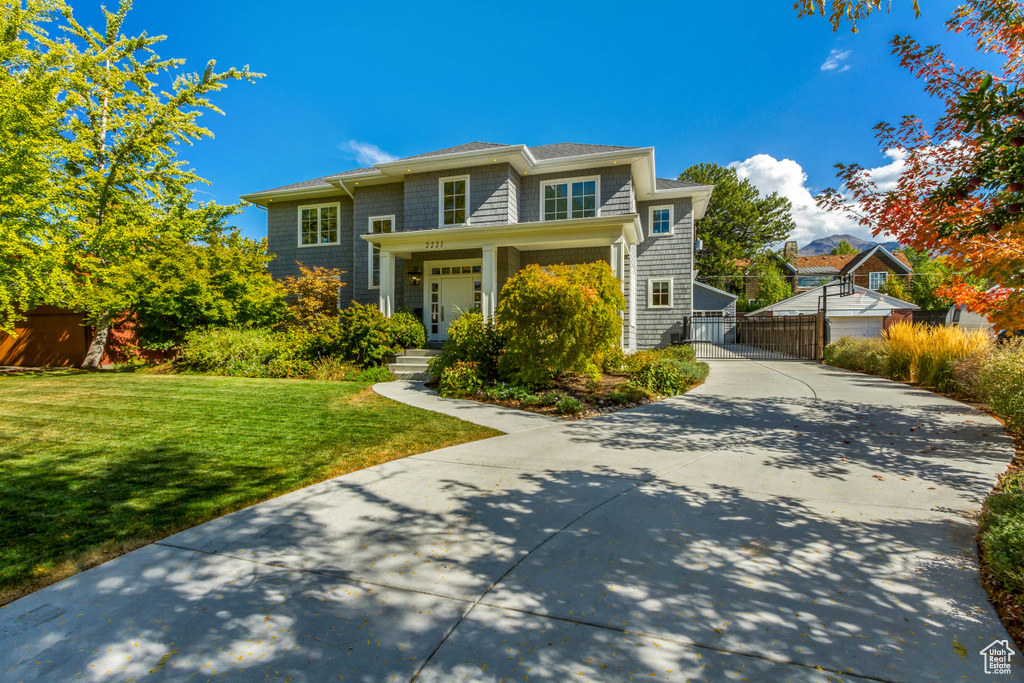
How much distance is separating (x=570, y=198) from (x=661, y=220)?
15.1ft

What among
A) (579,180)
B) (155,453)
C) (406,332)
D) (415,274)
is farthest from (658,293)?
(155,453)

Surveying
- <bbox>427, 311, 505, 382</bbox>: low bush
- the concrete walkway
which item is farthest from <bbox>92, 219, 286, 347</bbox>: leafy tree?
the concrete walkway

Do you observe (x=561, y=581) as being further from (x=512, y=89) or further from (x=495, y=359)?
(x=512, y=89)

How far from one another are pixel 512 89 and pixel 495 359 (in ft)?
30.6

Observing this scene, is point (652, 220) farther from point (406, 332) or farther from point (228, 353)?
point (228, 353)

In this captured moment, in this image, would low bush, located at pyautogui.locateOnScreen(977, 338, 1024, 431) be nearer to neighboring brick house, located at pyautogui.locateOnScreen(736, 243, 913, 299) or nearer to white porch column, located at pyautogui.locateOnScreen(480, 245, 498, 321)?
white porch column, located at pyautogui.locateOnScreen(480, 245, 498, 321)

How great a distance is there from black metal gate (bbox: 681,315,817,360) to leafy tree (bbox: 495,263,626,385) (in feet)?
31.8

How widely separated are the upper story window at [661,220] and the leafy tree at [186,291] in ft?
44.5

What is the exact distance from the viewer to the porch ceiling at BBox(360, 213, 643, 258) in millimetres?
12016

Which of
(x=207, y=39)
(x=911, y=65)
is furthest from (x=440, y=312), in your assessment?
(x=911, y=65)

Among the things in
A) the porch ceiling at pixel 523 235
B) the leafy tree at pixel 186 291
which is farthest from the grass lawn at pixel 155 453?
the porch ceiling at pixel 523 235

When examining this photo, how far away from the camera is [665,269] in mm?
17406

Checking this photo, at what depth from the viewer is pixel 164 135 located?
45.4 ft
